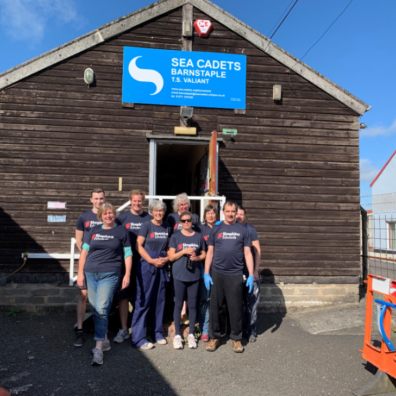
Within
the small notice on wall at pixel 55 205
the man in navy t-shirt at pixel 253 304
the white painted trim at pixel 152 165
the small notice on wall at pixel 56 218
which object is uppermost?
the white painted trim at pixel 152 165

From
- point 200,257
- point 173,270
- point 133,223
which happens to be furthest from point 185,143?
point 173,270

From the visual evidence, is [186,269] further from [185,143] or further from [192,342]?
[185,143]


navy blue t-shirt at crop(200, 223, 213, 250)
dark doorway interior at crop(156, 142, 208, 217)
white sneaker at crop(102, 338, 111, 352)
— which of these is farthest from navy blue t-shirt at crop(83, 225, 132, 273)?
dark doorway interior at crop(156, 142, 208, 217)

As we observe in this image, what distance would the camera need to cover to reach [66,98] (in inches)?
269

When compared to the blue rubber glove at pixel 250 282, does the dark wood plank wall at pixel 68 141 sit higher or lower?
higher

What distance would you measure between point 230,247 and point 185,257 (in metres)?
0.55

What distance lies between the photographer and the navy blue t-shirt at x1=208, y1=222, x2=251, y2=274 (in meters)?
Result: 4.64

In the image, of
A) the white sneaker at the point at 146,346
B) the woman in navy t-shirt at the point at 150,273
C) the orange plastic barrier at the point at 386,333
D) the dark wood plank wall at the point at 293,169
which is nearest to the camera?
the orange plastic barrier at the point at 386,333

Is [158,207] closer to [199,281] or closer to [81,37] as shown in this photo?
[199,281]

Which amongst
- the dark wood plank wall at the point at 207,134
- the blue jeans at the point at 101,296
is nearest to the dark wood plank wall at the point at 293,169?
the dark wood plank wall at the point at 207,134

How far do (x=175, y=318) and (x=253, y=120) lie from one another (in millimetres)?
3984

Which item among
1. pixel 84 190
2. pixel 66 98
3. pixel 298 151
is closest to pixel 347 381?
pixel 298 151

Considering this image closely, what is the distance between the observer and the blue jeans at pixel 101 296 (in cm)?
431

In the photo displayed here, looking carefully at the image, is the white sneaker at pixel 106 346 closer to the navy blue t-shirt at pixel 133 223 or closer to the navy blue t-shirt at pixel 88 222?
the navy blue t-shirt at pixel 133 223
